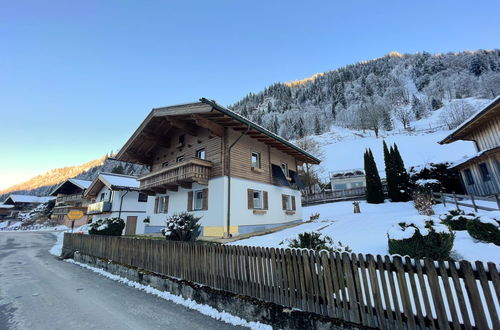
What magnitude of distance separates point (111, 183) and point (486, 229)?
1294 inches

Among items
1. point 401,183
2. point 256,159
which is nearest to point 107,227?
point 256,159

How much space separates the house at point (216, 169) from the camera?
13.8 meters

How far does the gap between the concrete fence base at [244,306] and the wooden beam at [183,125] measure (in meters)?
10.4

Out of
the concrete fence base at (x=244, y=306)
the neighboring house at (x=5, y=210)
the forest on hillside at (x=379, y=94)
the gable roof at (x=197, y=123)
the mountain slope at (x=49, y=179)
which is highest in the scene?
the forest on hillside at (x=379, y=94)

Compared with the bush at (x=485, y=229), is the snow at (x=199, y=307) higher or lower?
lower

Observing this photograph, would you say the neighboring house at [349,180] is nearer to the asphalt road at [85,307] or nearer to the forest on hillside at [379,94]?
the forest on hillside at [379,94]

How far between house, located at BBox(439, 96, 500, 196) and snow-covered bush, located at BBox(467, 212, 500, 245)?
944 centimetres

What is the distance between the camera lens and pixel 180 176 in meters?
14.3

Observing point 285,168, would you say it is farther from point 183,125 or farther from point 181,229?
point 181,229

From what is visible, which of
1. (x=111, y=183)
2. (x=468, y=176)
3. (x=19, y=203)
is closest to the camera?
(x=468, y=176)

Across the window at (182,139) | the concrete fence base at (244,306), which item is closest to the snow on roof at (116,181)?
the window at (182,139)

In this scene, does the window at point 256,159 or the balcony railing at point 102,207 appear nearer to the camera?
the window at point 256,159

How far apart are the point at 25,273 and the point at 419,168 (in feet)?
100

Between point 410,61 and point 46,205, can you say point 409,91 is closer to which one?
point 410,61
